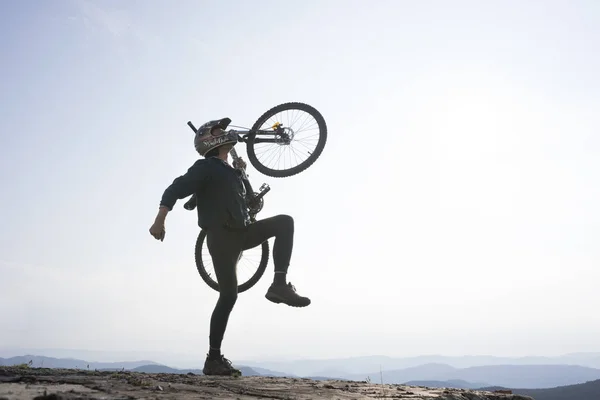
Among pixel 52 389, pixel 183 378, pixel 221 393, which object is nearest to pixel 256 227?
pixel 183 378

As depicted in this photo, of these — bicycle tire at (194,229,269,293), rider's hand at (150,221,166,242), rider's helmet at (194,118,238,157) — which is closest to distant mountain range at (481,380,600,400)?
bicycle tire at (194,229,269,293)

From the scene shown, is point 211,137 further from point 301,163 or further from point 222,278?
point 222,278

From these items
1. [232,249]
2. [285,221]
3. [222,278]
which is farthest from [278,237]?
[222,278]

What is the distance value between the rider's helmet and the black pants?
57.1 inches

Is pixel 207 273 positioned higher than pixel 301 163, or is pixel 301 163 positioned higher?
pixel 301 163

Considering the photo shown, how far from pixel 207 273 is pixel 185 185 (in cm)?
229

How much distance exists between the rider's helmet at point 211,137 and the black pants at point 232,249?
145 cm

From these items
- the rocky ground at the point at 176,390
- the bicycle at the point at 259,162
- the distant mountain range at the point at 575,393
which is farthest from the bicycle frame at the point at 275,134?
the distant mountain range at the point at 575,393

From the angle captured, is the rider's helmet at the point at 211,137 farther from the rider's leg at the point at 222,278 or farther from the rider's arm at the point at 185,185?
the rider's leg at the point at 222,278

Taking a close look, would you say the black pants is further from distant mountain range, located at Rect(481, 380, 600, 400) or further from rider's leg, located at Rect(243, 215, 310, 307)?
distant mountain range, located at Rect(481, 380, 600, 400)

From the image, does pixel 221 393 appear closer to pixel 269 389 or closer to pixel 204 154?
pixel 269 389

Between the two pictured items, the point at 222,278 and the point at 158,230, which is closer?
the point at 158,230

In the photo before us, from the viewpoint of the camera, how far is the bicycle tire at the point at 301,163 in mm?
8883

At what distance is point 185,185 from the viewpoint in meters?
Result: 6.54
